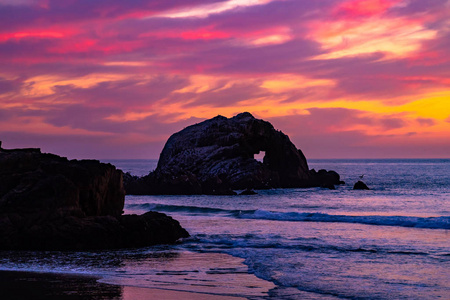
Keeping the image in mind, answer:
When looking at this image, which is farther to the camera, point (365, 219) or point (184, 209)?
point (184, 209)

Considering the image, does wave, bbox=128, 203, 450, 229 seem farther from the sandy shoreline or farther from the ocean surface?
the sandy shoreline

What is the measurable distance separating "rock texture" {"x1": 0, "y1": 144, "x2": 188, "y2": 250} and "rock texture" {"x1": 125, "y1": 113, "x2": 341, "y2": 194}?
39.8m

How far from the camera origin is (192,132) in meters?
79.3

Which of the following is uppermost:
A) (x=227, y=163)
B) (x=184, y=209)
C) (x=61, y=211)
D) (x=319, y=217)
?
(x=227, y=163)

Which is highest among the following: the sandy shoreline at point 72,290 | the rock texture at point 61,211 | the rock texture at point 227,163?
the rock texture at point 227,163

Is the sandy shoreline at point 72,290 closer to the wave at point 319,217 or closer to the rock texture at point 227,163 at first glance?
the wave at point 319,217

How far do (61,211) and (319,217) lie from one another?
63.5 feet

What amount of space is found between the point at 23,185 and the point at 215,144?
178ft

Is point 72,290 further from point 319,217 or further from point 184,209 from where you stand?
point 184,209

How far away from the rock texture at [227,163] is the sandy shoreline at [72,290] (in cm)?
4725

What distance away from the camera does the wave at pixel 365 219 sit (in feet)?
99.9

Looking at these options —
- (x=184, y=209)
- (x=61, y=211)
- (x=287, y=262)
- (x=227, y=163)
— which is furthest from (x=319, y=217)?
(x=227, y=163)

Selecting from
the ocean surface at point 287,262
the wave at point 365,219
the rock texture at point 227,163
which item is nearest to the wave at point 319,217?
the wave at point 365,219

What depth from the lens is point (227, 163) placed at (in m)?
70.9
